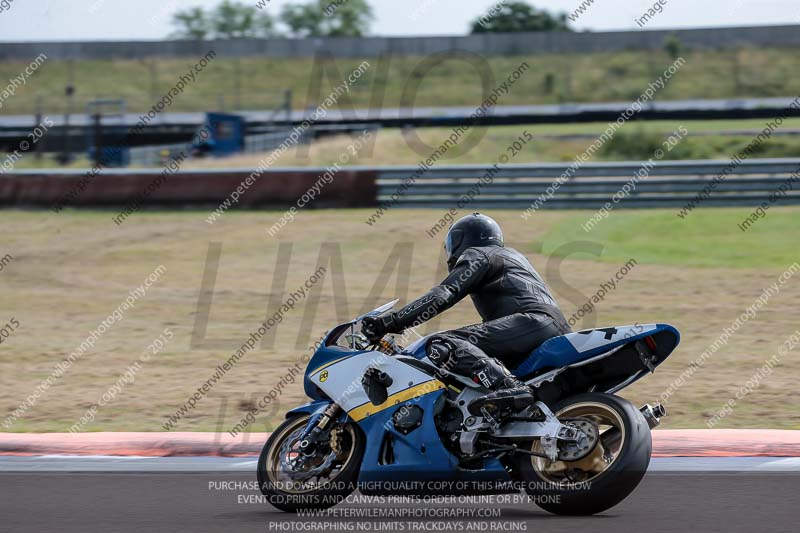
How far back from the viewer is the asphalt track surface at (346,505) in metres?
6.18

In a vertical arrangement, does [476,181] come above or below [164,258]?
above

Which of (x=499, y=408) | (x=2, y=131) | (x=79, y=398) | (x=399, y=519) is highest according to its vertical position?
(x=499, y=408)

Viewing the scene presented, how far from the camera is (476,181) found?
19906 mm

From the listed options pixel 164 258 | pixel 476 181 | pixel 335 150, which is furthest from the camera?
pixel 335 150

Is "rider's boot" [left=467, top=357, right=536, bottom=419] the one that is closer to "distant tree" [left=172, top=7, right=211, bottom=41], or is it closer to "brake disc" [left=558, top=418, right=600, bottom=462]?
"brake disc" [left=558, top=418, right=600, bottom=462]

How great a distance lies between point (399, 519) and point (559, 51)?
48207 mm

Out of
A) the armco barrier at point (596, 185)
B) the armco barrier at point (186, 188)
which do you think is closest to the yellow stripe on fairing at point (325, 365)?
the armco barrier at point (596, 185)

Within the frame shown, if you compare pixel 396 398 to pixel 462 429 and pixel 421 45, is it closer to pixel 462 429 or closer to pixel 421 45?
pixel 462 429

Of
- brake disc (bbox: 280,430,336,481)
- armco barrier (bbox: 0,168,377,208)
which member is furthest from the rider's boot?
armco barrier (bbox: 0,168,377,208)

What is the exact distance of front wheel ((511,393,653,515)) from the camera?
19.4 feet

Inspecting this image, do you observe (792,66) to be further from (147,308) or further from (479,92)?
(147,308)

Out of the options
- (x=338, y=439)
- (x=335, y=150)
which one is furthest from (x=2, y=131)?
(x=338, y=439)

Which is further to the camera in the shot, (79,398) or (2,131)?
(2,131)

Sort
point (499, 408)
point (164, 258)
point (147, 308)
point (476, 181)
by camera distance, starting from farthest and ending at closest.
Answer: point (476, 181) → point (164, 258) → point (147, 308) → point (499, 408)
